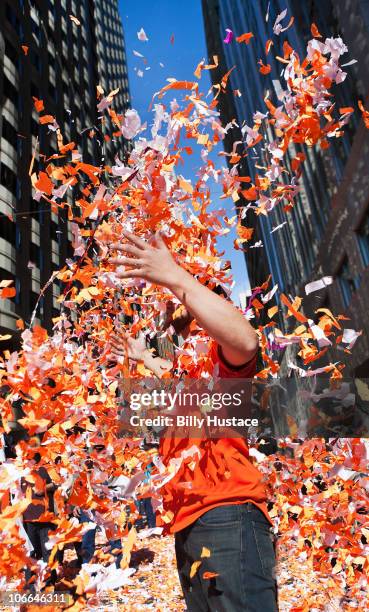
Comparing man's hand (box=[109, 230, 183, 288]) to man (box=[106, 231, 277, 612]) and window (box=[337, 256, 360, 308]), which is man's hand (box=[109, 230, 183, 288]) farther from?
window (box=[337, 256, 360, 308])

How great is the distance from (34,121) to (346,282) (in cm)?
2364

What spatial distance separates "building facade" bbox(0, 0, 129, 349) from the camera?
25.1 m

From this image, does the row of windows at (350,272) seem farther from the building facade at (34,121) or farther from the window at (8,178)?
the window at (8,178)

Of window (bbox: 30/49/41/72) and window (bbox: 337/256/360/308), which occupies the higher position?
window (bbox: 30/49/41/72)

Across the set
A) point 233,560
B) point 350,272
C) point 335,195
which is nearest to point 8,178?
point 335,195

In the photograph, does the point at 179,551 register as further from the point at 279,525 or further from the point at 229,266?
the point at 279,525

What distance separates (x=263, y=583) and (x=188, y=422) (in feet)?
2.61

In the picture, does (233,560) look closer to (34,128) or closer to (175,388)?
(175,388)

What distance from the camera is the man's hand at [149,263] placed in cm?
175

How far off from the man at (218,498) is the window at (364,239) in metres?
17.1

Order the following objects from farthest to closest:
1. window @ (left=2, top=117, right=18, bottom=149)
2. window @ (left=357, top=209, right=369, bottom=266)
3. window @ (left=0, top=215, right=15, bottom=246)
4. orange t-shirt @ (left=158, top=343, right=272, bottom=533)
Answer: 1. window @ (left=2, top=117, right=18, bottom=149)
2. window @ (left=0, top=215, right=15, bottom=246)
3. window @ (left=357, top=209, right=369, bottom=266)
4. orange t-shirt @ (left=158, top=343, right=272, bottom=533)

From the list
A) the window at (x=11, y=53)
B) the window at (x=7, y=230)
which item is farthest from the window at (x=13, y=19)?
the window at (x=7, y=230)

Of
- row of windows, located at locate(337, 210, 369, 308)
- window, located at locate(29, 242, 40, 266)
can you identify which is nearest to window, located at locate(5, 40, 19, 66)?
window, located at locate(29, 242, 40, 266)

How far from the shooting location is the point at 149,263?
1773mm
